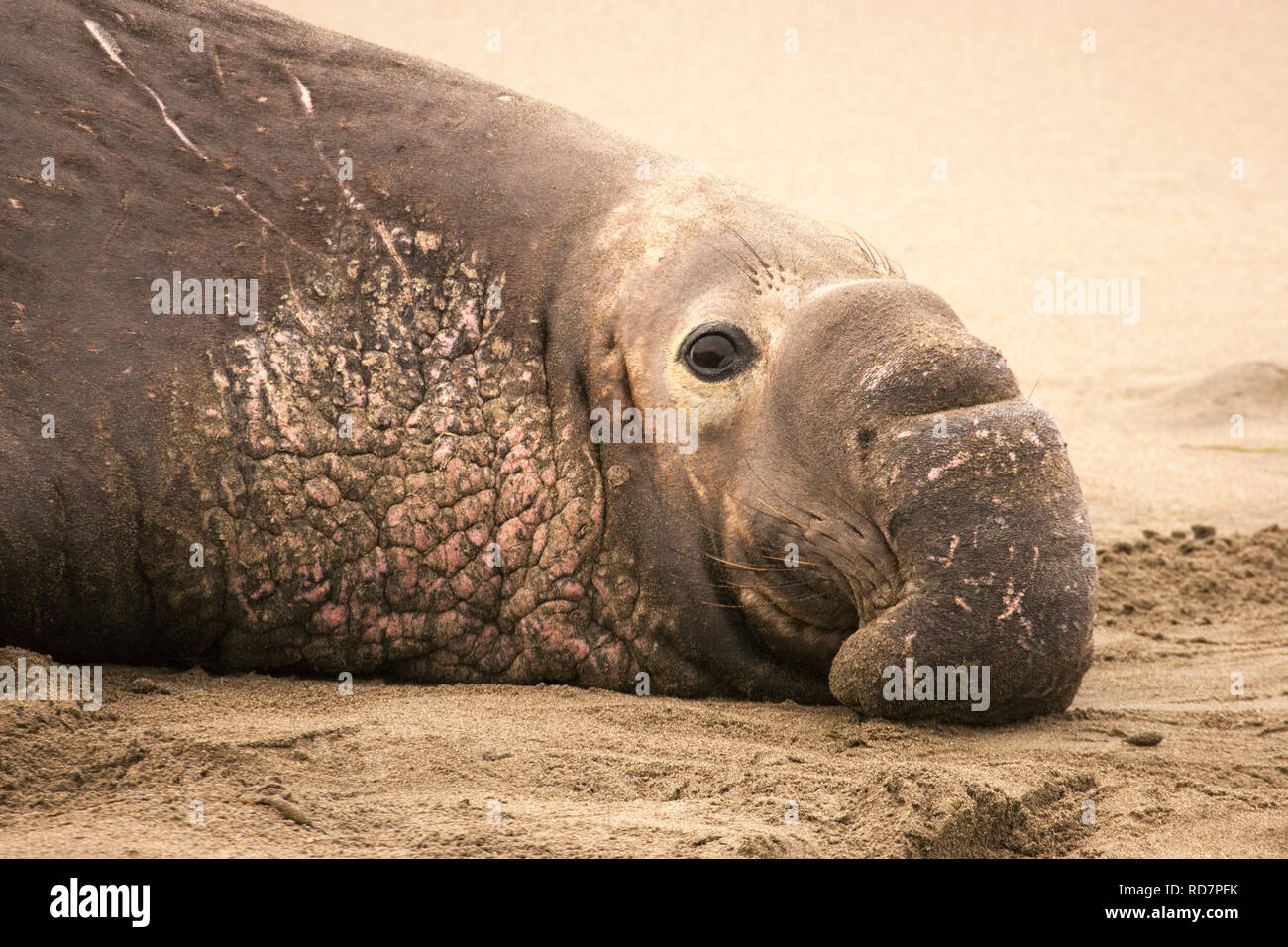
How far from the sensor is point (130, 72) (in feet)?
13.1

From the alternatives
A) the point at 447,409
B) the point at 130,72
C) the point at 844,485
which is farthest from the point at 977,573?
the point at 130,72

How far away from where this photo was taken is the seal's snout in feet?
11.0

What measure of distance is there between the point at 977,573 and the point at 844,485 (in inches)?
16.2

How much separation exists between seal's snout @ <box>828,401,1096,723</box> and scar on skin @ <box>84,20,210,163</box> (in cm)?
203

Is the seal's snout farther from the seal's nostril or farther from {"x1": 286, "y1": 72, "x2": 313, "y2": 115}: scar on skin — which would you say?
{"x1": 286, "y1": 72, "x2": 313, "y2": 115}: scar on skin

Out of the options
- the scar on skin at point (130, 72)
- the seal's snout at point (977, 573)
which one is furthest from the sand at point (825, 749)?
the scar on skin at point (130, 72)

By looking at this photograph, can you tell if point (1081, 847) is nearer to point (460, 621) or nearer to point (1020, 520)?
point (1020, 520)

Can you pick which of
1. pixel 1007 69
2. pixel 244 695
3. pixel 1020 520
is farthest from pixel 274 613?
pixel 1007 69

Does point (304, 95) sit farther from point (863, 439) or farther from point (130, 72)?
point (863, 439)

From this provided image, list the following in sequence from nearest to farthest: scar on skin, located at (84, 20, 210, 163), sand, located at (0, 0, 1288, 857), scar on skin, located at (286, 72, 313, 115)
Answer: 1. sand, located at (0, 0, 1288, 857)
2. scar on skin, located at (84, 20, 210, 163)
3. scar on skin, located at (286, 72, 313, 115)

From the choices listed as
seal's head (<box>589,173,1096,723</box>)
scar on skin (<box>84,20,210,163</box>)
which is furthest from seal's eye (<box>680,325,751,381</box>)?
scar on skin (<box>84,20,210,163</box>)

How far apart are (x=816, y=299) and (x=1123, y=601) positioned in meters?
2.02

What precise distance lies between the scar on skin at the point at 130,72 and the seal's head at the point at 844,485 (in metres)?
1.22

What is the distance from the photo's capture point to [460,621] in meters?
3.82
